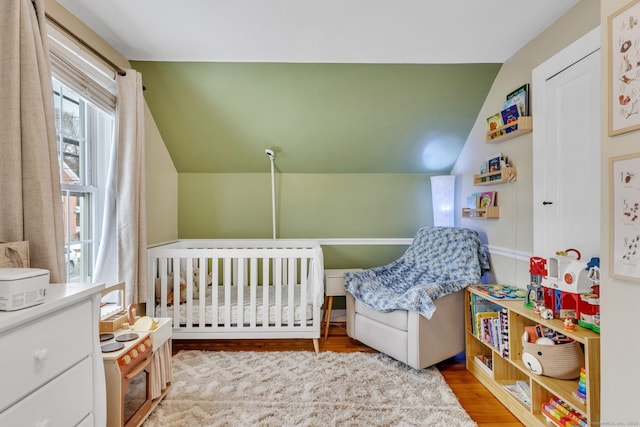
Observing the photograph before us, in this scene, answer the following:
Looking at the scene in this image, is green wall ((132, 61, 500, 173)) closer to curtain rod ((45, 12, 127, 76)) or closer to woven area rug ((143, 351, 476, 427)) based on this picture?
curtain rod ((45, 12, 127, 76))

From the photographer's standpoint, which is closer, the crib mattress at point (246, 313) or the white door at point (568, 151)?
the white door at point (568, 151)

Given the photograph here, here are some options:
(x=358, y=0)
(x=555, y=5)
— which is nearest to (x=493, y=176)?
(x=555, y=5)

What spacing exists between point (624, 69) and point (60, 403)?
6.85 feet

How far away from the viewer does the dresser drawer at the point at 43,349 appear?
82cm

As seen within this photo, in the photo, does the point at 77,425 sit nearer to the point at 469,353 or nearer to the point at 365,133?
the point at 469,353

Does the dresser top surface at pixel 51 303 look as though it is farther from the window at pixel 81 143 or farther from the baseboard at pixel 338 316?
the baseboard at pixel 338 316

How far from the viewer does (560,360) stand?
1566mm

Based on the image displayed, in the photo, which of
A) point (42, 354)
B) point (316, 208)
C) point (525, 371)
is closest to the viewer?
point (42, 354)

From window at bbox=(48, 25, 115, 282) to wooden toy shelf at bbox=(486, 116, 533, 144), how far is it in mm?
2633

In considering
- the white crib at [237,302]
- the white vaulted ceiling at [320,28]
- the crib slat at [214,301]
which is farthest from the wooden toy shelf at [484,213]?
the crib slat at [214,301]

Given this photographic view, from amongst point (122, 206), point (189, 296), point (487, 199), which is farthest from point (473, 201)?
point (122, 206)

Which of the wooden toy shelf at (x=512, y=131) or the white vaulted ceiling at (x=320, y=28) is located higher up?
the white vaulted ceiling at (x=320, y=28)

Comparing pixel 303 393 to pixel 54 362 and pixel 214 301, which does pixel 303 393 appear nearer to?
pixel 214 301

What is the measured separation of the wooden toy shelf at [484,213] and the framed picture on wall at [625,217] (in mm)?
1377
